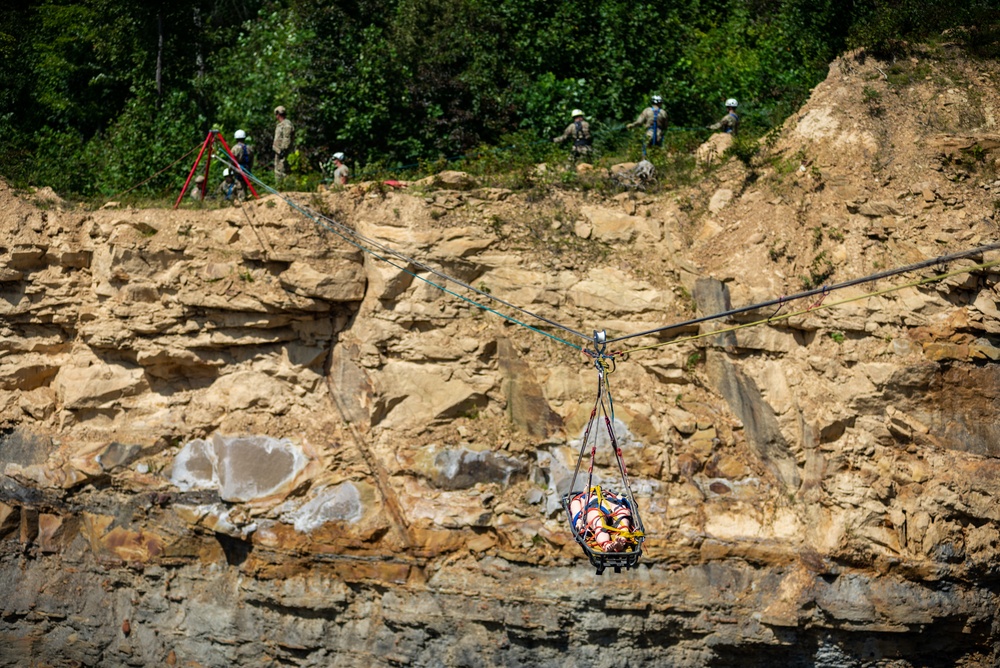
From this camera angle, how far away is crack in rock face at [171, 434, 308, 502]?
1602cm

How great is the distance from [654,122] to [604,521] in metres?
7.91

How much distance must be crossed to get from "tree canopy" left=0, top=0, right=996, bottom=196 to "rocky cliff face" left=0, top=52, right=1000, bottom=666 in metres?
3.05

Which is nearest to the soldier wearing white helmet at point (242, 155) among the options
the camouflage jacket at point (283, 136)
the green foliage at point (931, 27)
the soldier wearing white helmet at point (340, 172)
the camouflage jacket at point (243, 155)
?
the camouflage jacket at point (243, 155)

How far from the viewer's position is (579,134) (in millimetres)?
18078

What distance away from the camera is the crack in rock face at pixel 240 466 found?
16016mm

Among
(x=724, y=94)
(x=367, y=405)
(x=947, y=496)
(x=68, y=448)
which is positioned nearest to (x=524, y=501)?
(x=367, y=405)

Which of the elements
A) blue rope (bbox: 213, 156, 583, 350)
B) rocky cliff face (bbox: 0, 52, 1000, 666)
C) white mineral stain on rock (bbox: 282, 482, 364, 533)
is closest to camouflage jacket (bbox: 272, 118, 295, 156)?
blue rope (bbox: 213, 156, 583, 350)

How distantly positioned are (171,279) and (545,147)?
253 inches

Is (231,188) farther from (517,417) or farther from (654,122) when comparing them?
(654,122)

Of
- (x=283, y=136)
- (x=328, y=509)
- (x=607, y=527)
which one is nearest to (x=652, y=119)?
(x=283, y=136)

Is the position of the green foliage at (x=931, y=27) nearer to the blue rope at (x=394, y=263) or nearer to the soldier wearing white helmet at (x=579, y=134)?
the soldier wearing white helmet at (x=579, y=134)

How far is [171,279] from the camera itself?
16.5 meters

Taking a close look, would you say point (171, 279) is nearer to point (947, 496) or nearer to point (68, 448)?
point (68, 448)

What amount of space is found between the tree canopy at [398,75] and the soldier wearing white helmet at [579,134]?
150 cm
